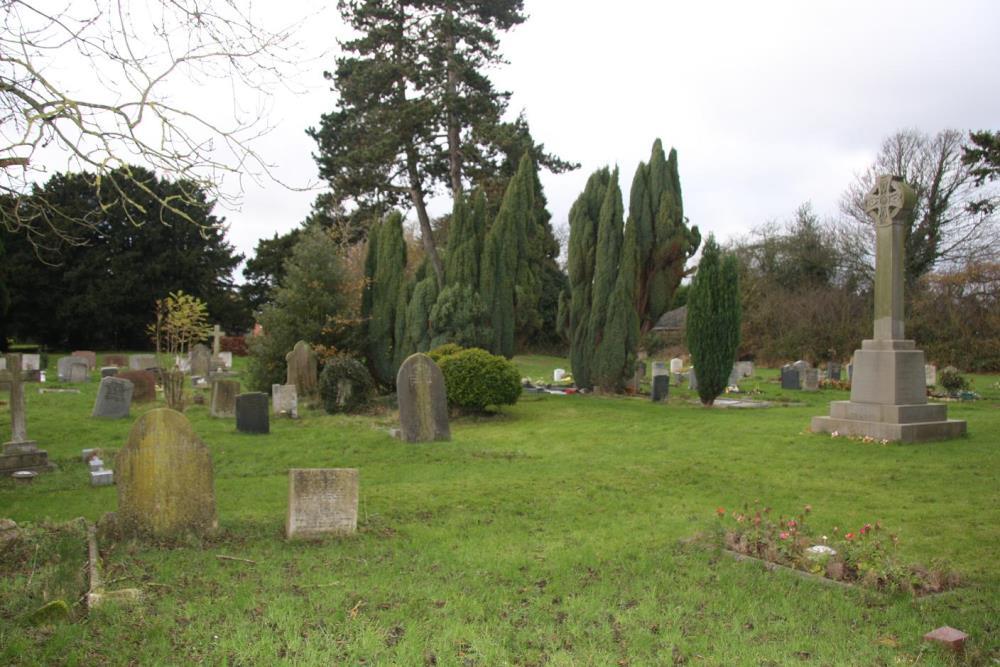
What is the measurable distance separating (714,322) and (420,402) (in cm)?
875

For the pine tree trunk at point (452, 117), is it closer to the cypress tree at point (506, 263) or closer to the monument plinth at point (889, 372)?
the cypress tree at point (506, 263)

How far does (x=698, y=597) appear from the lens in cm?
527

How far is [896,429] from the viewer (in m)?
12.1

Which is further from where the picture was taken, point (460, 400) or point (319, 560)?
point (460, 400)

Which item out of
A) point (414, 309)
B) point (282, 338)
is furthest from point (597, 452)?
point (282, 338)

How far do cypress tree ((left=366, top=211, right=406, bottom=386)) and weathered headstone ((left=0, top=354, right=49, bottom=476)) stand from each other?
10477mm

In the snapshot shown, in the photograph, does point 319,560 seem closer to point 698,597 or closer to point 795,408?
point 698,597

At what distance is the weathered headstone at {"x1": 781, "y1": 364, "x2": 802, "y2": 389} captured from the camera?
2370 centimetres

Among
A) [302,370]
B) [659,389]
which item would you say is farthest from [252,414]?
[659,389]

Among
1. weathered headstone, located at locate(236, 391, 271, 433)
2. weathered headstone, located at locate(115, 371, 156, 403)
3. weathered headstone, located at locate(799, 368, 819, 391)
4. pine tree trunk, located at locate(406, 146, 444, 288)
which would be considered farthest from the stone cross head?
pine tree trunk, located at locate(406, 146, 444, 288)

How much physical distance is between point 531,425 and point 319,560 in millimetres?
9662

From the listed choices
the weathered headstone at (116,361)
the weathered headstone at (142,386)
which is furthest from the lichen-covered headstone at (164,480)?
the weathered headstone at (116,361)

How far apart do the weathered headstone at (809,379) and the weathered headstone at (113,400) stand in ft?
61.0

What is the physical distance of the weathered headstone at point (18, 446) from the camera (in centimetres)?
1034
